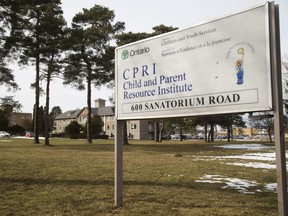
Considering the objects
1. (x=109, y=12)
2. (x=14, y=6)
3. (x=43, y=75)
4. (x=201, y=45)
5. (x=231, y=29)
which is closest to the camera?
(x=231, y=29)

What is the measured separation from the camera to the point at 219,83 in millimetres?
4828

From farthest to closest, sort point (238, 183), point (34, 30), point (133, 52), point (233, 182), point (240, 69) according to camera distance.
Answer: point (34, 30)
point (233, 182)
point (238, 183)
point (133, 52)
point (240, 69)

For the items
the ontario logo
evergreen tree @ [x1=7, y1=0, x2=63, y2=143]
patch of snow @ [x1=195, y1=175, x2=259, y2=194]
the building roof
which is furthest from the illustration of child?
the building roof

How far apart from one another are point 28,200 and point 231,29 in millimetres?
4875

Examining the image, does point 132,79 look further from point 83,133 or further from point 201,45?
point 83,133

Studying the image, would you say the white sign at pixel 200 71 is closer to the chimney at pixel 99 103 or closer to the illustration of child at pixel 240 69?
the illustration of child at pixel 240 69

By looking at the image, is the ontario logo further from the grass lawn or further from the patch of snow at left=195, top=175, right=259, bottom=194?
the patch of snow at left=195, top=175, right=259, bottom=194

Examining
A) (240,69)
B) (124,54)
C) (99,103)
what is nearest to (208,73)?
(240,69)

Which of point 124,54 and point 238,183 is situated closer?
point 124,54

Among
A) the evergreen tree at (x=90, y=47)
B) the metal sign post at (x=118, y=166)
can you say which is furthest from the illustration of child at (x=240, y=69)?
the evergreen tree at (x=90, y=47)

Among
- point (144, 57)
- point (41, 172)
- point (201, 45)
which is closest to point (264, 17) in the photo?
point (201, 45)

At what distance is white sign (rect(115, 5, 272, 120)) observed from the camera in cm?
443

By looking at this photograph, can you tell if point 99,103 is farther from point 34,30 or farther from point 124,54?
point 124,54

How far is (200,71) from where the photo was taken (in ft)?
16.7
